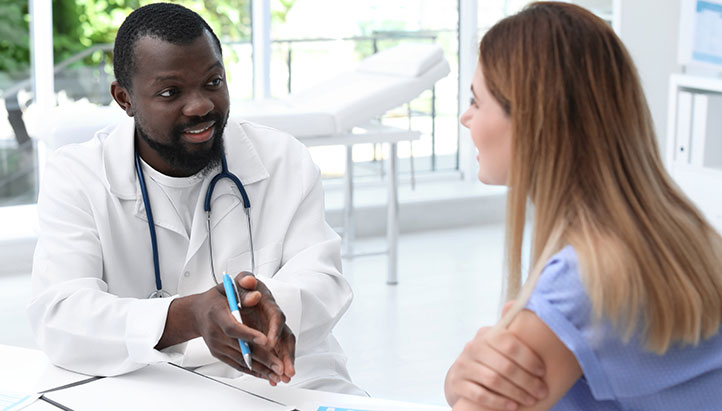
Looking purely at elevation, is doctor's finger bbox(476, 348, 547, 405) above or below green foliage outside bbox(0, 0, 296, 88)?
below

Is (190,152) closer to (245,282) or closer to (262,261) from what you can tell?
(262,261)

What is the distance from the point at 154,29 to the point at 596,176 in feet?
2.85

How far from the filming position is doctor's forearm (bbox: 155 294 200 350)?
53.1 inches

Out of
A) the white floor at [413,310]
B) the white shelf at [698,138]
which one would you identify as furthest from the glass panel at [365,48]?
the white shelf at [698,138]

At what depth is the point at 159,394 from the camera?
124cm

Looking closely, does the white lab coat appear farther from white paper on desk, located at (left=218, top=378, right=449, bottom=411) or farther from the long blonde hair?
the long blonde hair

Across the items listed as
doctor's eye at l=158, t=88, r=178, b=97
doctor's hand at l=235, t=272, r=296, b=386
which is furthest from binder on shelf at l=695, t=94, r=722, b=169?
doctor's hand at l=235, t=272, r=296, b=386

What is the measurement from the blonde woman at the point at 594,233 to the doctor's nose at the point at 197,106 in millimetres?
639

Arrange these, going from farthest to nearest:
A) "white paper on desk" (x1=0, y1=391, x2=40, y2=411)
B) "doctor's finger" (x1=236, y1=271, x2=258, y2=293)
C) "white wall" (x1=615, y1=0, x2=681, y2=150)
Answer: "white wall" (x1=615, y1=0, x2=681, y2=150) → "doctor's finger" (x1=236, y1=271, x2=258, y2=293) → "white paper on desk" (x1=0, y1=391, x2=40, y2=411)

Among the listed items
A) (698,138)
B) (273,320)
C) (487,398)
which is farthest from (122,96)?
(698,138)

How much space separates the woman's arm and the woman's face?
192mm

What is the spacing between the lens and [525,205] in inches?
41.1

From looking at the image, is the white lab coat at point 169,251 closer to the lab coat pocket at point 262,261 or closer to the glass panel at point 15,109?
the lab coat pocket at point 262,261

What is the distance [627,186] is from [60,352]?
2.79 ft
